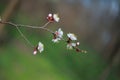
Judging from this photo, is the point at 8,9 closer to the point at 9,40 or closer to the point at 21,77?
the point at 9,40

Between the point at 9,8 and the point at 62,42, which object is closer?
the point at 9,8

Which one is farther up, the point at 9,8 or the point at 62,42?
the point at 9,8

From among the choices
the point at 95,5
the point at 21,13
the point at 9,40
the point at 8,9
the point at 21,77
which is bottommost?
the point at 21,77

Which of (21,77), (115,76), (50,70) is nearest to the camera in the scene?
(21,77)

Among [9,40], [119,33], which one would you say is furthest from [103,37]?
[9,40]

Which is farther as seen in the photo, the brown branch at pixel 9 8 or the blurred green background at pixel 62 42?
the brown branch at pixel 9 8

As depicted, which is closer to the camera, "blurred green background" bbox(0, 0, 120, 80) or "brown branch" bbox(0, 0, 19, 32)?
"blurred green background" bbox(0, 0, 120, 80)

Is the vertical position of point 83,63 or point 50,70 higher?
point 83,63

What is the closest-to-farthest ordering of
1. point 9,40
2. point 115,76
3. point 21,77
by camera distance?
1. point 21,77
2. point 9,40
3. point 115,76
